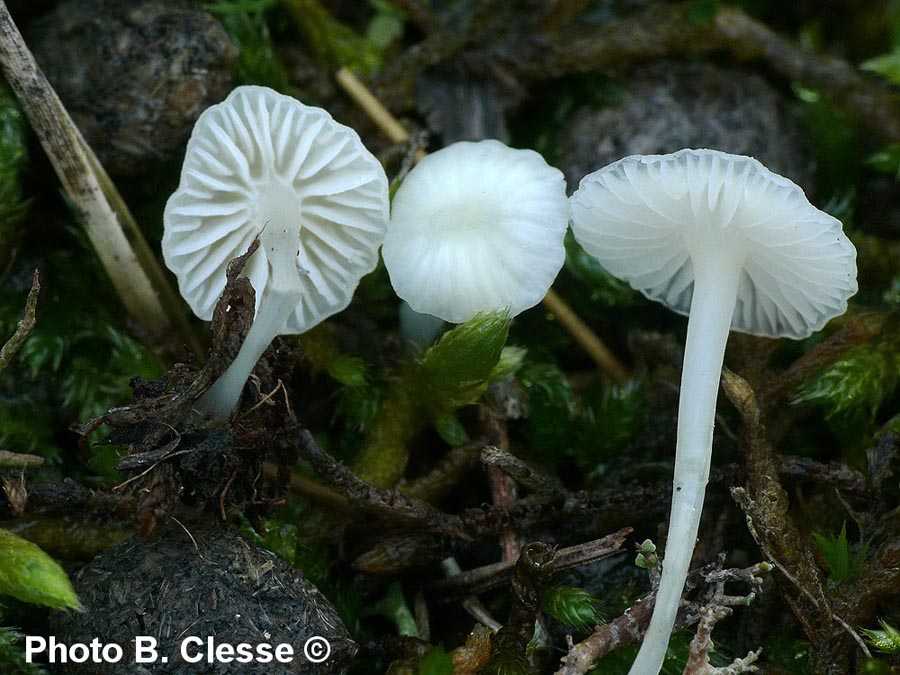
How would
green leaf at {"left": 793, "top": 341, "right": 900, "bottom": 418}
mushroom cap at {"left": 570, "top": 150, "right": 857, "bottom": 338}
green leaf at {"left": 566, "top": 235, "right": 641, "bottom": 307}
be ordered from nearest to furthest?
mushroom cap at {"left": 570, "top": 150, "right": 857, "bottom": 338}
green leaf at {"left": 793, "top": 341, "right": 900, "bottom": 418}
green leaf at {"left": 566, "top": 235, "right": 641, "bottom": 307}

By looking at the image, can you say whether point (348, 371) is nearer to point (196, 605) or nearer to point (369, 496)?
point (369, 496)

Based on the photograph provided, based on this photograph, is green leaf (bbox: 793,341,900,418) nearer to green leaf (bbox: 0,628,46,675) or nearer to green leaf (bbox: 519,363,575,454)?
green leaf (bbox: 519,363,575,454)

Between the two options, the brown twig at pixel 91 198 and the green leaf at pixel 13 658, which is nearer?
the green leaf at pixel 13 658

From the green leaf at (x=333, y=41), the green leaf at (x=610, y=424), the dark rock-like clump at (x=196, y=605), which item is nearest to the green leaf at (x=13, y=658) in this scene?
the dark rock-like clump at (x=196, y=605)

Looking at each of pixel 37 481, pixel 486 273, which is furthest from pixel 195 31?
pixel 37 481

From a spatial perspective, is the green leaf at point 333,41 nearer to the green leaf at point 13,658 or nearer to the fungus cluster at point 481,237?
the fungus cluster at point 481,237

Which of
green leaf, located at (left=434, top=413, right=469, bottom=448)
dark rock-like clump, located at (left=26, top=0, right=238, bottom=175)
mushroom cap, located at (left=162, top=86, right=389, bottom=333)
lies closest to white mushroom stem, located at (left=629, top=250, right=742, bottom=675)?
green leaf, located at (left=434, top=413, right=469, bottom=448)

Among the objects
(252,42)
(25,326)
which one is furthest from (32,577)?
(252,42)

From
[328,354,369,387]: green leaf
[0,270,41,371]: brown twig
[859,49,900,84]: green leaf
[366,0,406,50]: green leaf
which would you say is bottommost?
[328,354,369,387]: green leaf
